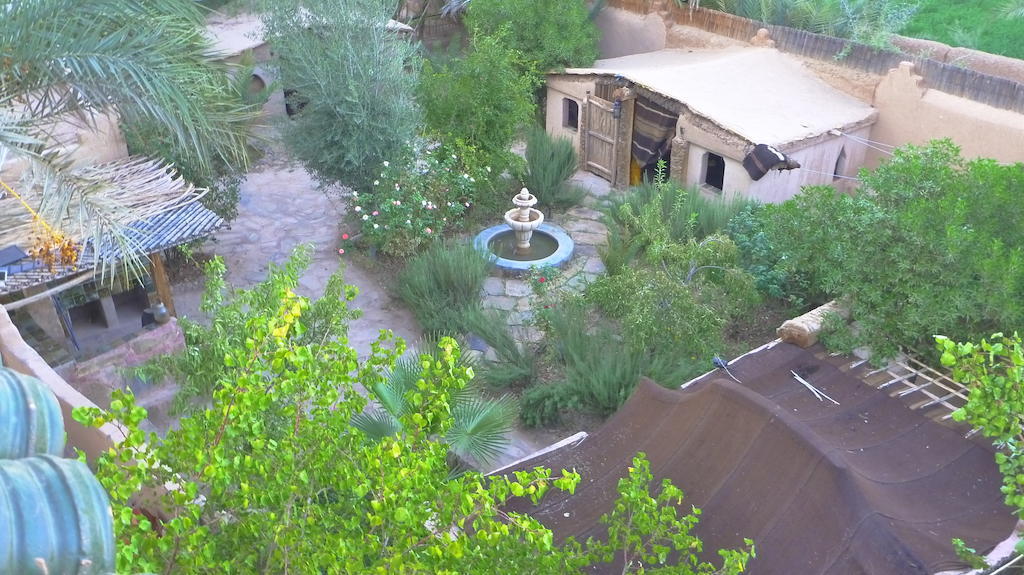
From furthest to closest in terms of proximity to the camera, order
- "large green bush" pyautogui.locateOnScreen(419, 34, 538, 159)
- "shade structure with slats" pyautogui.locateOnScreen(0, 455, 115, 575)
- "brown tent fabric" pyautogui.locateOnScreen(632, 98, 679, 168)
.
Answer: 1. "brown tent fabric" pyautogui.locateOnScreen(632, 98, 679, 168)
2. "large green bush" pyautogui.locateOnScreen(419, 34, 538, 159)
3. "shade structure with slats" pyautogui.locateOnScreen(0, 455, 115, 575)

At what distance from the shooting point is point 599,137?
632 inches

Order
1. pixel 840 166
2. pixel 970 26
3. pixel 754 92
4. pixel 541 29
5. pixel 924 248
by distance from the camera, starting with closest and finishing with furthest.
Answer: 1. pixel 924 248
2. pixel 840 166
3. pixel 754 92
4. pixel 541 29
5. pixel 970 26

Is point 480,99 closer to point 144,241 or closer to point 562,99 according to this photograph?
point 562,99

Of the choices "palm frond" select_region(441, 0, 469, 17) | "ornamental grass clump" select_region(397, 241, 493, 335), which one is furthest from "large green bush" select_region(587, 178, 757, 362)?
"palm frond" select_region(441, 0, 469, 17)

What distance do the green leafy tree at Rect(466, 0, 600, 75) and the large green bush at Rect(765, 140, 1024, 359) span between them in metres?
8.22

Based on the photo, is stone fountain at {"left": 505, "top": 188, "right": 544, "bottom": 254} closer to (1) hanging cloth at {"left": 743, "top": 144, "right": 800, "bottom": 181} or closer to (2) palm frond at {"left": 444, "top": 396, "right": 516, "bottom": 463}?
(1) hanging cloth at {"left": 743, "top": 144, "right": 800, "bottom": 181}

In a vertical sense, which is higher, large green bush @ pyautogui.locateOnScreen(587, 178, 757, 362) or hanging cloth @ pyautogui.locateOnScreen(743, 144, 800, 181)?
hanging cloth @ pyautogui.locateOnScreen(743, 144, 800, 181)

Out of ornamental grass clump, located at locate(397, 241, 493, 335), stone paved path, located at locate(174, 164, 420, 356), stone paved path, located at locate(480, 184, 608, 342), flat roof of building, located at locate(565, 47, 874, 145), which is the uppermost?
flat roof of building, located at locate(565, 47, 874, 145)

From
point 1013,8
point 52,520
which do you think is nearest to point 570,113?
point 1013,8

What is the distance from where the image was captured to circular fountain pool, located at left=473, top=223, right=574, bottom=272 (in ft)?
42.4

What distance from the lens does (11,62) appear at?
6.50 m

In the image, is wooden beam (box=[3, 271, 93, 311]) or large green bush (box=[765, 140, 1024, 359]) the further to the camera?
wooden beam (box=[3, 271, 93, 311])

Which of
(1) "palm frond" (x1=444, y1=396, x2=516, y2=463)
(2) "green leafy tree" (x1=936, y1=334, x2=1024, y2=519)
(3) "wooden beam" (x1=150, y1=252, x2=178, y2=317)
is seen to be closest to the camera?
(2) "green leafy tree" (x1=936, y1=334, x2=1024, y2=519)

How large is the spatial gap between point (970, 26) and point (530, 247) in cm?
1351
